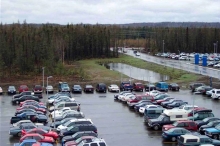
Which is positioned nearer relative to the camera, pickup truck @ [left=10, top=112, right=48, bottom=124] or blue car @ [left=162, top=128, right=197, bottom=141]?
blue car @ [left=162, top=128, right=197, bottom=141]

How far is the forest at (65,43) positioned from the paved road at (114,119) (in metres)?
16.2

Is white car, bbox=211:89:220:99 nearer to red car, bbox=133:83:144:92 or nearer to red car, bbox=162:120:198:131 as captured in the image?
red car, bbox=133:83:144:92

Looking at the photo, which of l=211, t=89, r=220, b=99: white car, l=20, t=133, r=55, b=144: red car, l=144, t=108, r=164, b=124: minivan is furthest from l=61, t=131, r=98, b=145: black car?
l=211, t=89, r=220, b=99: white car

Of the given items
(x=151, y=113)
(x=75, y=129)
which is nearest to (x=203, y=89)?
(x=151, y=113)

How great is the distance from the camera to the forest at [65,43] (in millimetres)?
52406

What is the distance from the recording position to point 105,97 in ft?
120

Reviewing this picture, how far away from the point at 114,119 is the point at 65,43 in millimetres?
42797

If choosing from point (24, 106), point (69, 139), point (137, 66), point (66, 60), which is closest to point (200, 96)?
point (24, 106)

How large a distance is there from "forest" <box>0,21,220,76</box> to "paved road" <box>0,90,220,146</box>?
16222 mm

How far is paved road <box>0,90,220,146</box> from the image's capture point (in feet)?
71.5

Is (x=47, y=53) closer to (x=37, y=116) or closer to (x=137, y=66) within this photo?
(x=137, y=66)

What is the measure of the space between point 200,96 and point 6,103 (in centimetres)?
1751

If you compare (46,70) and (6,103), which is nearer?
(6,103)

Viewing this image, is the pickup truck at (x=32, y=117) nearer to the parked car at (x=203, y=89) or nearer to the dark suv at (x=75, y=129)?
the dark suv at (x=75, y=129)
